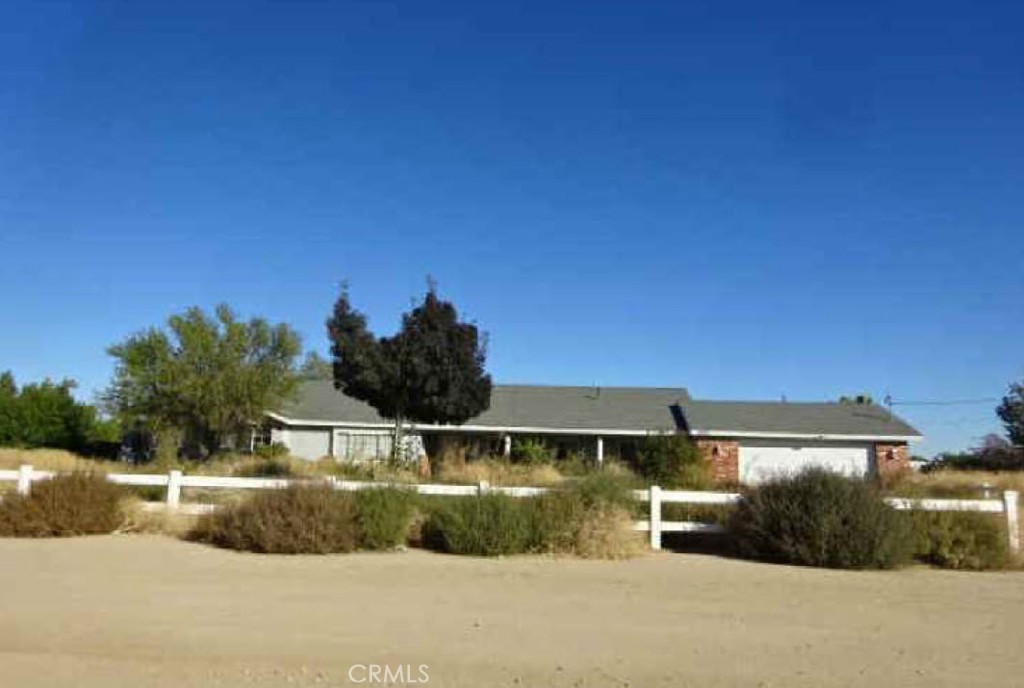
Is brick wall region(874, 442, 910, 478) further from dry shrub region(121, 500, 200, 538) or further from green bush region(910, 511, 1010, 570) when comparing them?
dry shrub region(121, 500, 200, 538)

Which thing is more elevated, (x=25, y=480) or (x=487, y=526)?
(x=25, y=480)

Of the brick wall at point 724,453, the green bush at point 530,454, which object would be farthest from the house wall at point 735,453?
the green bush at point 530,454

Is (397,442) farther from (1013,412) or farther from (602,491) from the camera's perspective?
(1013,412)

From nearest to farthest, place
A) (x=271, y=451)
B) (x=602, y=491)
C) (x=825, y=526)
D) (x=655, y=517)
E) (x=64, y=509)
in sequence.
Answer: (x=825, y=526) < (x=64, y=509) < (x=602, y=491) < (x=655, y=517) < (x=271, y=451)

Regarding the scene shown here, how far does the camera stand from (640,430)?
37500 mm

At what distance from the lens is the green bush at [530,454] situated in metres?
33.0

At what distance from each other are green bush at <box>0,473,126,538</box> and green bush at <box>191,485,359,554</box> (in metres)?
1.85

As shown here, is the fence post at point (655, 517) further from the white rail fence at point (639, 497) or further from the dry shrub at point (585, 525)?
the dry shrub at point (585, 525)

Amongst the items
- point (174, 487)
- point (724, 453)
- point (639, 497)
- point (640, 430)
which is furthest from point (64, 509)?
point (724, 453)

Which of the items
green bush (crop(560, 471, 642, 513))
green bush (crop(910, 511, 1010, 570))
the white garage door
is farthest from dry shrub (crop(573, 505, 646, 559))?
the white garage door

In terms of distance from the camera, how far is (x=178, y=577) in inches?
430

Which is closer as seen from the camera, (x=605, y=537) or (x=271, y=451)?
(x=605, y=537)

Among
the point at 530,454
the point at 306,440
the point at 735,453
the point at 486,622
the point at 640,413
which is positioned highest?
the point at 640,413

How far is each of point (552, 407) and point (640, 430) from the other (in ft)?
15.2
